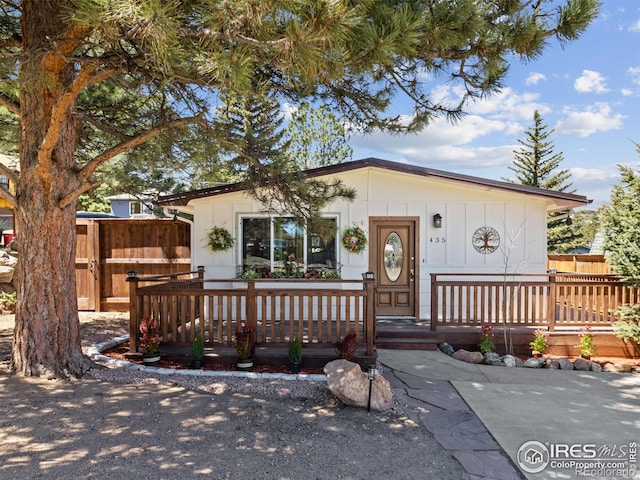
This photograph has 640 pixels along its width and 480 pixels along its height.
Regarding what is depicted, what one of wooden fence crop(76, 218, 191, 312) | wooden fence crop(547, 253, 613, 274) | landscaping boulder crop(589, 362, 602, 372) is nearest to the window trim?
wooden fence crop(76, 218, 191, 312)

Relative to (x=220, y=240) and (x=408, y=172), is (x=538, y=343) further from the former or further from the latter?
(x=220, y=240)

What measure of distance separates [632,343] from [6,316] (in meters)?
11.5

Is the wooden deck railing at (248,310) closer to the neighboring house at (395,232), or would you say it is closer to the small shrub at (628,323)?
the neighboring house at (395,232)

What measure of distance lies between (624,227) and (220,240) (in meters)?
6.72

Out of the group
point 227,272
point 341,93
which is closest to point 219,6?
point 341,93

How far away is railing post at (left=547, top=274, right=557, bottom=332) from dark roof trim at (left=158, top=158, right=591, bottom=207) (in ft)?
4.93

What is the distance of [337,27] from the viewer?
2.47 m

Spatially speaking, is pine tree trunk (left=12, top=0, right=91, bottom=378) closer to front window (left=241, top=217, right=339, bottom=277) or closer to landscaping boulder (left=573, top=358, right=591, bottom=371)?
front window (left=241, top=217, right=339, bottom=277)

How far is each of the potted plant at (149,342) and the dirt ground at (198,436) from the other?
32.1 inches

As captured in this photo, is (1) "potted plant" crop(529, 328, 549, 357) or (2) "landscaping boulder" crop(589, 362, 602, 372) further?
(1) "potted plant" crop(529, 328, 549, 357)

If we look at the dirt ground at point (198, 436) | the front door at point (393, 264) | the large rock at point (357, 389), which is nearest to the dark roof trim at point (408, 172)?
the front door at point (393, 264)

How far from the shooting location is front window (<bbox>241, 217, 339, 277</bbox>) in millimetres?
7607

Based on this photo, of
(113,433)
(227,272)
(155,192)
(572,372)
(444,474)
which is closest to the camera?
(444,474)

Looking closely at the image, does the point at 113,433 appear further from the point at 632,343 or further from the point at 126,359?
the point at 632,343
